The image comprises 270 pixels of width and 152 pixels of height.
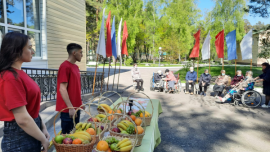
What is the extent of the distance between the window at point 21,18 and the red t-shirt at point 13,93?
6.68m

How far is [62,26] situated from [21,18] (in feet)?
7.75

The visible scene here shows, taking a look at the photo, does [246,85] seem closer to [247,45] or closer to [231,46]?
[247,45]

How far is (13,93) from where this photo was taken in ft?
4.90

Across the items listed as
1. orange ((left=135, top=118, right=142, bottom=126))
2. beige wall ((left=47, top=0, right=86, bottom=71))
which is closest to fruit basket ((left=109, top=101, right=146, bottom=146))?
orange ((left=135, top=118, right=142, bottom=126))

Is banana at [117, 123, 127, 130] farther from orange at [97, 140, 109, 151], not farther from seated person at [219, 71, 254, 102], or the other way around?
seated person at [219, 71, 254, 102]

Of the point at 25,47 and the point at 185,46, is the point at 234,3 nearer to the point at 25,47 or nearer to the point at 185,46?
the point at 185,46

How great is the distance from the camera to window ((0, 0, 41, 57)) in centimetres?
727

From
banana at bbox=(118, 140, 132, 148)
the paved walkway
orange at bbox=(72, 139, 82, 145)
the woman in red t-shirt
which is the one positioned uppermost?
the woman in red t-shirt

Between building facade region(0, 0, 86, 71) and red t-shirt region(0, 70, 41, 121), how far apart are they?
7.00 m

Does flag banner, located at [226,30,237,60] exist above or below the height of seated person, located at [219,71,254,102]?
above

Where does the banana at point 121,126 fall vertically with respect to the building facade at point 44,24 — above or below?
below

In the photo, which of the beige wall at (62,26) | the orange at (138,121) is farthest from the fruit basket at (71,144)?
the beige wall at (62,26)

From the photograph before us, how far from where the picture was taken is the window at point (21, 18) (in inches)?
286

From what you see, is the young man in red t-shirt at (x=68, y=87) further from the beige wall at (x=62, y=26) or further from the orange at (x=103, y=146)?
the beige wall at (x=62, y=26)
